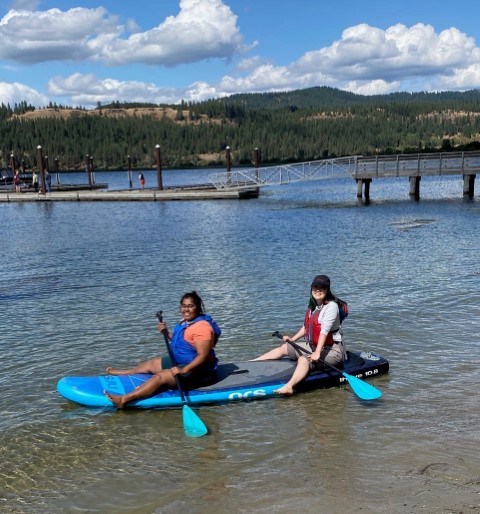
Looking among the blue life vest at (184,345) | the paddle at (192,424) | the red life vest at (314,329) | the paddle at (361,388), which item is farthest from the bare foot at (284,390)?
the paddle at (192,424)

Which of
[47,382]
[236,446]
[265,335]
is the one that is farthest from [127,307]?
[236,446]

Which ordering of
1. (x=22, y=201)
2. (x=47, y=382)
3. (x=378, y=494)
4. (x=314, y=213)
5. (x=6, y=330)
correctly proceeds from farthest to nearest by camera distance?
1. (x=22, y=201)
2. (x=314, y=213)
3. (x=6, y=330)
4. (x=47, y=382)
5. (x=378, y=494)

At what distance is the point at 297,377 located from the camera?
29.8ft

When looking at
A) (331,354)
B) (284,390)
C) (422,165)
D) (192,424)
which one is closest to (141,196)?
(422,165)

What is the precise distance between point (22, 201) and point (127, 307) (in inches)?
1881

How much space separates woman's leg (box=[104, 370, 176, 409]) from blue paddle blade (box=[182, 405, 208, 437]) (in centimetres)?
64

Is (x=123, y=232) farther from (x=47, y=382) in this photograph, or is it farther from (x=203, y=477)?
(x=203, y=477)

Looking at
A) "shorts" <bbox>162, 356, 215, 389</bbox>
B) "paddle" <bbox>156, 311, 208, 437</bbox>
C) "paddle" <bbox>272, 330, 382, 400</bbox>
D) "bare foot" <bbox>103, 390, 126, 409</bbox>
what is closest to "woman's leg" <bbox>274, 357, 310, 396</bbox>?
"paddle" <bbox>272, 330, 382, 400</bbox>

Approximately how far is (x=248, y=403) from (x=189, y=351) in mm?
1148

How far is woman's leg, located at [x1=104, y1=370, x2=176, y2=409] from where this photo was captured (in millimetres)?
8719

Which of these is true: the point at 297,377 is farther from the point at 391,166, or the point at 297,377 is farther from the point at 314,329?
the point at 391,166

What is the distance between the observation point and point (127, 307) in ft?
50.9

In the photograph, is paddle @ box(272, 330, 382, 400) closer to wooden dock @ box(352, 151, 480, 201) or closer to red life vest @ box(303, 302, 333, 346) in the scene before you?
red life vest @ box(303, 302, 333, 346)

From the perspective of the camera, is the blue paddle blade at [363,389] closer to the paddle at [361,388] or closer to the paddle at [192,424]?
the paddle at [361,388]
